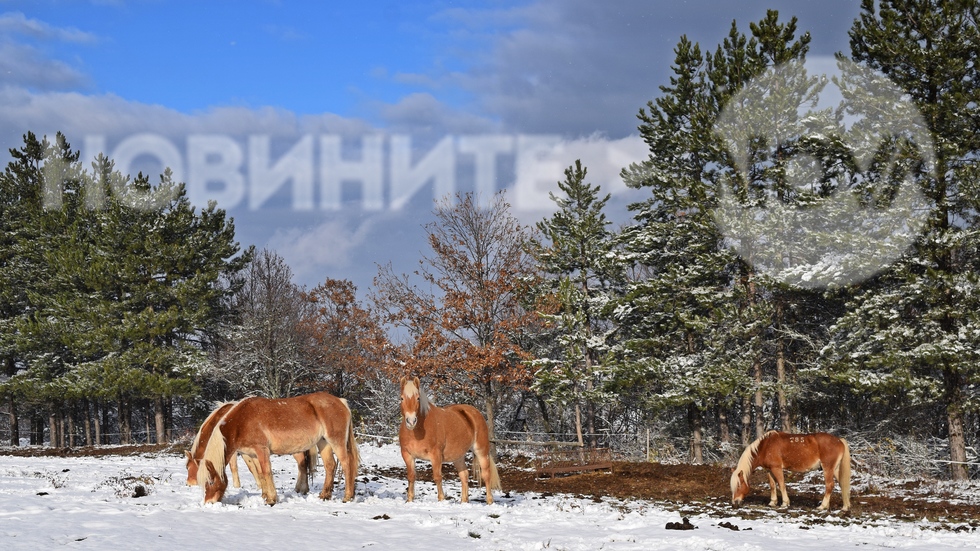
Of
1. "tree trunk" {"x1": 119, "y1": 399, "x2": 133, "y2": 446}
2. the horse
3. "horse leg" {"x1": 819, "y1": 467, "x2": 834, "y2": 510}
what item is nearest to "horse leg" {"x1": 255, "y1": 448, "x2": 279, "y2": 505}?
the horse

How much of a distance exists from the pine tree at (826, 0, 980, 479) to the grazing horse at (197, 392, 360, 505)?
1437cm

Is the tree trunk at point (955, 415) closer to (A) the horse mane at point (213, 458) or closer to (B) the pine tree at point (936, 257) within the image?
(B) the pine tree at point (936, 257)

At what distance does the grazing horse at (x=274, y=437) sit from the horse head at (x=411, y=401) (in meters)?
1.11

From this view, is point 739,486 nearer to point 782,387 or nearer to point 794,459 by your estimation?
point 794,459

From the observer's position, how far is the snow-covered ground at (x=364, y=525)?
8242 mm

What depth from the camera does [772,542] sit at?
990 centimetres

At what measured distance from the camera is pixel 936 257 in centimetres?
1988

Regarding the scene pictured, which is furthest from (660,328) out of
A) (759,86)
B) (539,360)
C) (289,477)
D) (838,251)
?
(289,477)

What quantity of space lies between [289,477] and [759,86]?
18.4 metres

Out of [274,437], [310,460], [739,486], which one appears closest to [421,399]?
[310,460]

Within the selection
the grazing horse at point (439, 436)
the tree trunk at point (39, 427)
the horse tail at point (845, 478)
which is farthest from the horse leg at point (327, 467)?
the tree trunk at point (39, 427)

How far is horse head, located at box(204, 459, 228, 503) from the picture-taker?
Result: 10.4 meters

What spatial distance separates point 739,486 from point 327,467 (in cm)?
793

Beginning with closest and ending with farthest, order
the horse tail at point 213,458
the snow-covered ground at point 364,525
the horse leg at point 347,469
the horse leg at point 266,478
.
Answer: the snow-covered ground at point 364,525 → the horse tail at point 213,458 → the horse leg at point 266,478 → the horse leg at point 347,469
